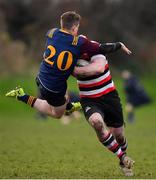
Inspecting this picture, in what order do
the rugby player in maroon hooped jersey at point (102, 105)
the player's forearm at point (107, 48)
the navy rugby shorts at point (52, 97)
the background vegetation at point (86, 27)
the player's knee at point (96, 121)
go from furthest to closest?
the background vegetation at point (86, 27) < the navy rugby shorts at point (52, 97) < the player's forearm at point (107, 48) < the rugby player in maroon hooped jersey at point (102, 105) < the player's knee at point (96, 121)

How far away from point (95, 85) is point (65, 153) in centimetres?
392

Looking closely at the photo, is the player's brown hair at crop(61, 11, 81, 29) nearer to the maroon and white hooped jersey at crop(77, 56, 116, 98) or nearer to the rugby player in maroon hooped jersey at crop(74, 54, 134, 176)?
the rugby player in maroon hooped jersey at crop(74, 54, 134, 176)

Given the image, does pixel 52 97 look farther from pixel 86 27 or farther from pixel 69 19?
pixel 86 27

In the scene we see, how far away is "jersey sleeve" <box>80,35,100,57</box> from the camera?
11.6 meters

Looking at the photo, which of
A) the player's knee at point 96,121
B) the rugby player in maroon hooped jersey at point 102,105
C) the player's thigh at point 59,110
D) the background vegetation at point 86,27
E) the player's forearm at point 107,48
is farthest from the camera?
the background vegetation at point 86,27

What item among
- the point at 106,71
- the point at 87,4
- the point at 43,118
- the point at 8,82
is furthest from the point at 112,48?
the point at 87,4

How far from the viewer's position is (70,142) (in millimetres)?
18453

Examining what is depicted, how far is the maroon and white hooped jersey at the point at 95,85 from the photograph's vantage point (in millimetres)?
11812

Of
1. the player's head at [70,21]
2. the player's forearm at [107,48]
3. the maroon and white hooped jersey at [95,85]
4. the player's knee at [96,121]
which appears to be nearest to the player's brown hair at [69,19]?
the player's head at [70,21]

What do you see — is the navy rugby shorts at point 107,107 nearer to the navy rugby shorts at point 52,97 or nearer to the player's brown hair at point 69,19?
the navy rugby shorts at point 52,97

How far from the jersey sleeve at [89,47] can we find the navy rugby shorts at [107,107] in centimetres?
73

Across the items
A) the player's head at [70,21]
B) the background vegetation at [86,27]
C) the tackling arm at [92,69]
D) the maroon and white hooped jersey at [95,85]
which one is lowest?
the background vegetation at [86,27]

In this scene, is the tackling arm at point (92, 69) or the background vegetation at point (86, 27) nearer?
the tackling arm at point (92, 69)

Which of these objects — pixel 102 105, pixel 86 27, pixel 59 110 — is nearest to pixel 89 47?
pixel 102 105
